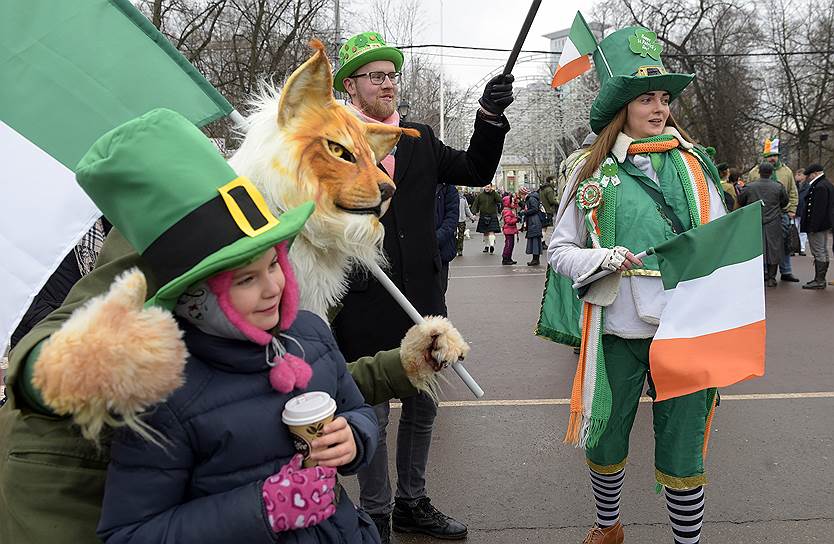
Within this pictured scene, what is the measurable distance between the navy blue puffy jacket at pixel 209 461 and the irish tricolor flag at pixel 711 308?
136 cm

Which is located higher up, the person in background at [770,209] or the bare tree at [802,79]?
the bare tree at [802,79]

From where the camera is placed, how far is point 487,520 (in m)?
3.40

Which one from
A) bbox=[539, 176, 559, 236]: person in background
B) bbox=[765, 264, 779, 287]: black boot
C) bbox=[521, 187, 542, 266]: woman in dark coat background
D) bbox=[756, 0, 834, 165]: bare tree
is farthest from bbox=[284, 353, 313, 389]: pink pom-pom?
bbox=[756, 0, 834, 165]: bare tree

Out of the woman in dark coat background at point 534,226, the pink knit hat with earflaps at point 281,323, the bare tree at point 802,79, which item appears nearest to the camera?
the pink knit hat with earflaps at point 281,323

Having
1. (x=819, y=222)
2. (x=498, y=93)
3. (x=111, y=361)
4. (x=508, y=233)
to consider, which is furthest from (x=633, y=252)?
(x=508, y=233)

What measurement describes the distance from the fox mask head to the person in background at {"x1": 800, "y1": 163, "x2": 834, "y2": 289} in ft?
32.6

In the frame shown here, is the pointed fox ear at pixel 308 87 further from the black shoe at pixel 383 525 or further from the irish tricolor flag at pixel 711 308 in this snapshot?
the black shoe at pixel 383 525

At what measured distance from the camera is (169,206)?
1428 millimetres

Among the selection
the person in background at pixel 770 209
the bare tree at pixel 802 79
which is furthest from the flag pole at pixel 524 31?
the bare tree at pixel 802 79

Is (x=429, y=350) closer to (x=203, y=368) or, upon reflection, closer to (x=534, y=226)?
(x=203, y=368)

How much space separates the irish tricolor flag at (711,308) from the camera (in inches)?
98.3

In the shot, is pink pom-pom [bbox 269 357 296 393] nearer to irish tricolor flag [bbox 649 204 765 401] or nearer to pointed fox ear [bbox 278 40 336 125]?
pointed fox ear [bbox 278 40 336 125]

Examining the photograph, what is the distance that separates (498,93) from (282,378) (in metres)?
1.65

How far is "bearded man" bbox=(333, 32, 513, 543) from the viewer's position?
2.76 meters
